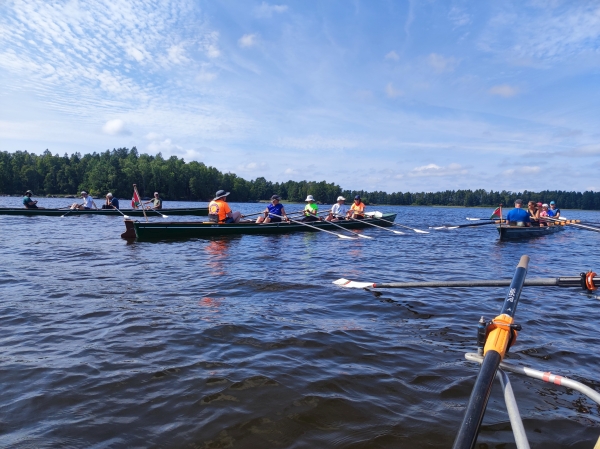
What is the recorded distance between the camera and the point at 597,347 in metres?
5.35

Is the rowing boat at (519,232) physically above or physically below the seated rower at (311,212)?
below

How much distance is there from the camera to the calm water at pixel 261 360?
3.33 metres

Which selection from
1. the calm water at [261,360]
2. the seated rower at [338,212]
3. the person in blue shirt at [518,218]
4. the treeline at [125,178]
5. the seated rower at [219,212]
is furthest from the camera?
the treeline at [125,178]

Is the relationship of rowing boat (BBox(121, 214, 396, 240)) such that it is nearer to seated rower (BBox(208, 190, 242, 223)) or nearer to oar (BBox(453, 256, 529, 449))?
seated rower (BBox(208, 190, 242, 223))

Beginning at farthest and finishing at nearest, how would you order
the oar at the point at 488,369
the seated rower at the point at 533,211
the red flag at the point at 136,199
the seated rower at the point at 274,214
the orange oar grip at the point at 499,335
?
the seated rower at the point at 533,211, the seated rower at the point at 274,214, the red flag at the point at 136,199, the orange oar grip at the point at 499,335, the oar at the point at 488,369

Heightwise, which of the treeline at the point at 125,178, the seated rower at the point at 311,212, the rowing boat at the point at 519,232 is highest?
the treeline at the point at 125,178

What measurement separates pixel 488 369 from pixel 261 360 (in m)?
2.84

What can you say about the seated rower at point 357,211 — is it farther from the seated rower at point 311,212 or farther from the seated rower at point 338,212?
the seated rower at point 311,212

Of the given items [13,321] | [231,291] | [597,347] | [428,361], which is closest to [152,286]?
[231,291]

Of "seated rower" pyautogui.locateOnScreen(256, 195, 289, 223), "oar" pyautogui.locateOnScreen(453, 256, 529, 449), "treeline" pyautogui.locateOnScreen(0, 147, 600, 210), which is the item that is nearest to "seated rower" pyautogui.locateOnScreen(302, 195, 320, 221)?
"seated rower" pyautogui.locateOnScreen(256, 195, 289, 223)

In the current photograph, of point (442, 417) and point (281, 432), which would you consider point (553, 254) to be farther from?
point (281, 432)

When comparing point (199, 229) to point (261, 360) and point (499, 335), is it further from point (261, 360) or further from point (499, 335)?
point (499, 335)

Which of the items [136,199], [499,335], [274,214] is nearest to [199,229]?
[274,214]

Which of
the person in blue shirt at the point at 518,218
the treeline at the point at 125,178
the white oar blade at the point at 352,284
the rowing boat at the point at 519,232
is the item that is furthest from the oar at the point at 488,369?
the treeline at the point at 125,178
